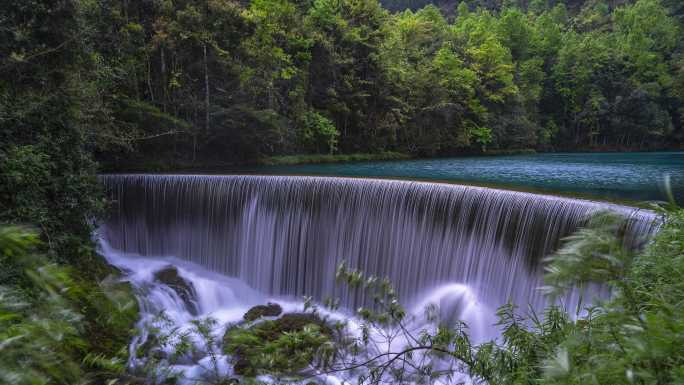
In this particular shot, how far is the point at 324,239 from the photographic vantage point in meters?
10.7

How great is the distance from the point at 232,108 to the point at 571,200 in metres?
12.6

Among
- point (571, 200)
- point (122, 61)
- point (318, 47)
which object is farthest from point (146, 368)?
point (318, 47)

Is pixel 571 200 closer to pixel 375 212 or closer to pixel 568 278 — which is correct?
pixel 375 212

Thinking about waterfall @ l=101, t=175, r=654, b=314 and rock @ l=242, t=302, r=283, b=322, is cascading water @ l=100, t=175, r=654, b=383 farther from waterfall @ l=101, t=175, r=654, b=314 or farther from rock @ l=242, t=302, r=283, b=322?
rock @ l=242, t=302, r=283, b=322

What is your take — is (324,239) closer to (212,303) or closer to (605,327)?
(212,303)

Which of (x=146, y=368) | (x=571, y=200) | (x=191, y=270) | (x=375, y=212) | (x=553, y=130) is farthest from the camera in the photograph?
(x=553, y=130)

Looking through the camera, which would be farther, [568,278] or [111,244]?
[111,244]

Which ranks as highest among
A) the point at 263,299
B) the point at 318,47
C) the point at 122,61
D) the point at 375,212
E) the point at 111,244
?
the point at 318,47

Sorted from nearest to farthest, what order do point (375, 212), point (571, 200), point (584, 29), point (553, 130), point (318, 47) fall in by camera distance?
point (571, 200) → point (375, 212) → point (318, 47) → point (553, 130) → point (584, 29)

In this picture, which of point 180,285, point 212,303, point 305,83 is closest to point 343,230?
point 212,303

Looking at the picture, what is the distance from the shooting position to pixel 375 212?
33.4ft

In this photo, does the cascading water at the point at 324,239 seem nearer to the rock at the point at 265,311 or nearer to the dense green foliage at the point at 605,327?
the rock at the point at 265,311

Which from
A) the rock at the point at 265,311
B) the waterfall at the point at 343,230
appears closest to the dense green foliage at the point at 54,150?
the rock at the point at 265,311

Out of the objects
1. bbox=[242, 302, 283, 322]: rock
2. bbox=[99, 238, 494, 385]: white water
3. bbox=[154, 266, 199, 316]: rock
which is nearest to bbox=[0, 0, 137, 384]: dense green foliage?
bbox=[99, 238, 494, 385]: white water
